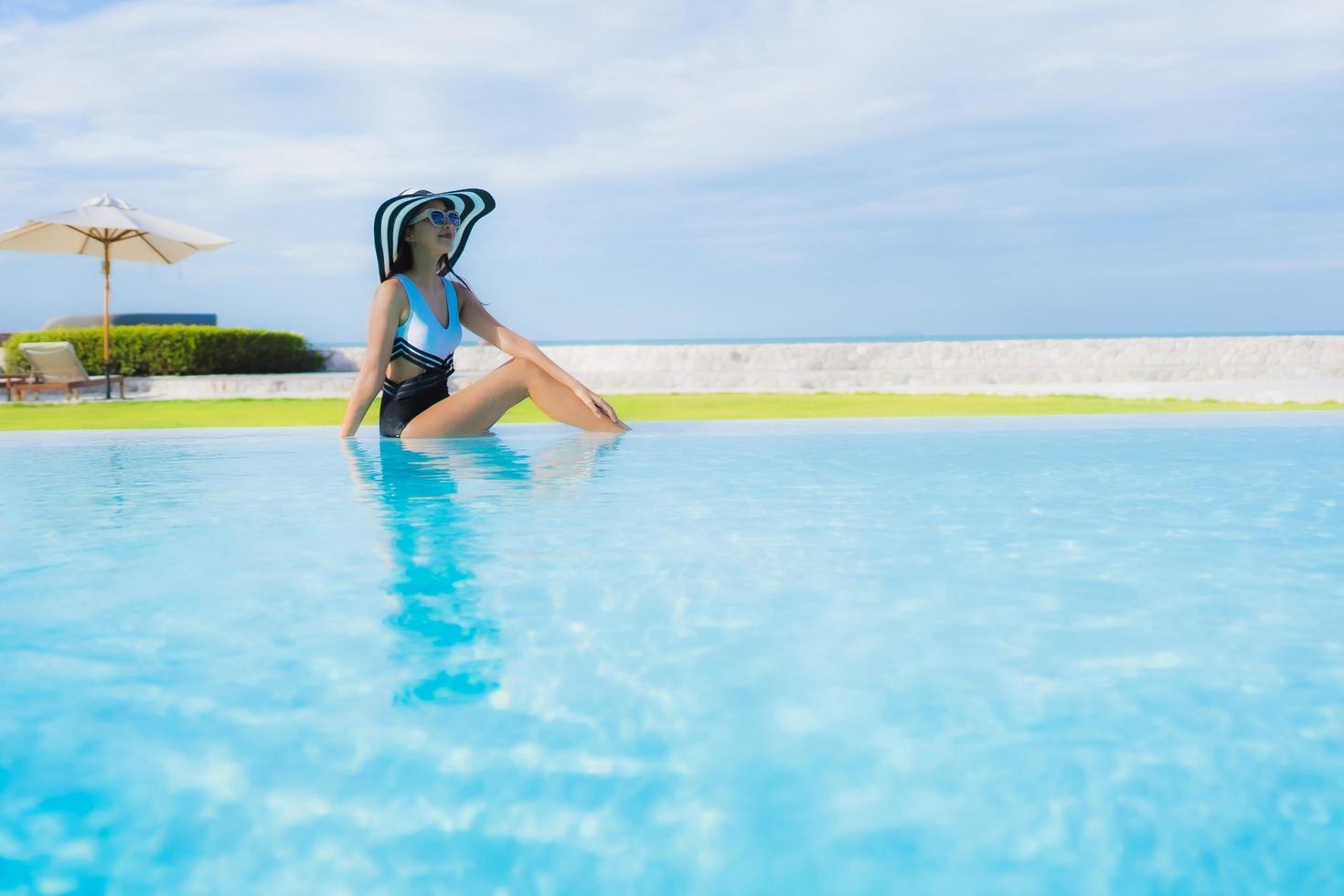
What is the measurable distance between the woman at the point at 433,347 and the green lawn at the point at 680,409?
8.92 ft

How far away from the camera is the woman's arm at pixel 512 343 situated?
783cm

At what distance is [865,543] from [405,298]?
4127 mm

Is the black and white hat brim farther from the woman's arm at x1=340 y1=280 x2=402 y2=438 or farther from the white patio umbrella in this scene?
the white patio umbrella

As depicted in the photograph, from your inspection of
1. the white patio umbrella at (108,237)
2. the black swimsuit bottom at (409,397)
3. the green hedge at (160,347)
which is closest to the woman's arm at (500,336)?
the black swimsuit bottom at (409,397)

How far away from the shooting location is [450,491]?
5.75 metres

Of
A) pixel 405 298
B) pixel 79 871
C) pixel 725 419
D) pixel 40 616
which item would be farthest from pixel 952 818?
pixel 725 419

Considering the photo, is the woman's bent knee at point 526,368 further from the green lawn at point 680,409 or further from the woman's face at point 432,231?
the green lawn at point 680,409

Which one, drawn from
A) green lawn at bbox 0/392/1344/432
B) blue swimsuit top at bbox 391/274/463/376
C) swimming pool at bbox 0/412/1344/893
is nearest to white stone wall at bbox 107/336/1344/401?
green lawn at bbox 0/392/1344/432

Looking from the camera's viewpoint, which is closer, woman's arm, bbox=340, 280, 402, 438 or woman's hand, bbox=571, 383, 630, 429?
woman's arm, bbox=340, 280, 402, 438

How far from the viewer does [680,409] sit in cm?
1280

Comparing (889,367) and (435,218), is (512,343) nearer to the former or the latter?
(435,218)

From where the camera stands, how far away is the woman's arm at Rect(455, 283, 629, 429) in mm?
7832

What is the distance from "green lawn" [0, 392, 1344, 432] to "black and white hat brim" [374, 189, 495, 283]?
321 centimetres

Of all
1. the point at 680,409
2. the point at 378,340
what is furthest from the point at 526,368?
the point at 680,409
